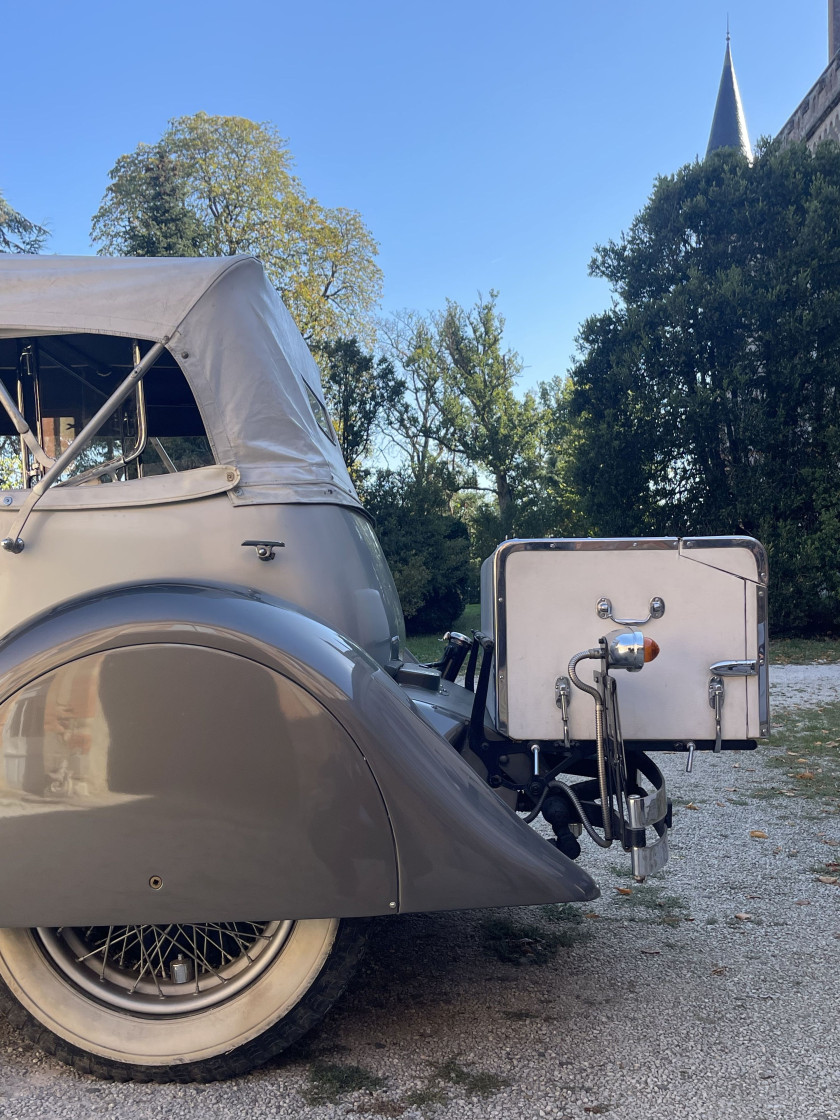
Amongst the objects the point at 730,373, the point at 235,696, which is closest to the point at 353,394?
the point at 730,373

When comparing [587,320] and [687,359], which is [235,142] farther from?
[687,359]

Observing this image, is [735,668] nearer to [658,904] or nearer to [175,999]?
[658,904]

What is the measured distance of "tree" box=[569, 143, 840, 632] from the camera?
13305mm

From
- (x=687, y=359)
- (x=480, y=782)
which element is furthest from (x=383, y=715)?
(x=687, y=359)

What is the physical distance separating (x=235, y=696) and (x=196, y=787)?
0.76 ft

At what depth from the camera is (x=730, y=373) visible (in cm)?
1369

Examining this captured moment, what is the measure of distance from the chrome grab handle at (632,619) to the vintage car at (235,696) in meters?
0.01

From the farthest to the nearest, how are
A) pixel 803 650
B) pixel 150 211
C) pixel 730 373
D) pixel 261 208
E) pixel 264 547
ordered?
pixel 261 208 → pixel 150 211 → pixel 730 373 → pixel 803 650 → pixel 264 547

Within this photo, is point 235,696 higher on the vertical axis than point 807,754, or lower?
higher

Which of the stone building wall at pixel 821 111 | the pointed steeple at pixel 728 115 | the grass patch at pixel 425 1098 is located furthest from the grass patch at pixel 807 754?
the pointed steeple at pixel 728 115

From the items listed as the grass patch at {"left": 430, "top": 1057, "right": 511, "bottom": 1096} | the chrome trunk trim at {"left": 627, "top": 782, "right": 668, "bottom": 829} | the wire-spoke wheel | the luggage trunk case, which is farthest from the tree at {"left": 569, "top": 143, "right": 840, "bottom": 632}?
the wire-spoke wheel

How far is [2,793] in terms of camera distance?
1.91m

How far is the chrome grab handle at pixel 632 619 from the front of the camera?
2449 mm

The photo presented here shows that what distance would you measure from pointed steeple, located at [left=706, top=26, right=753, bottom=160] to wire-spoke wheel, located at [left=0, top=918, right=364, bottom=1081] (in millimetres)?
39587
